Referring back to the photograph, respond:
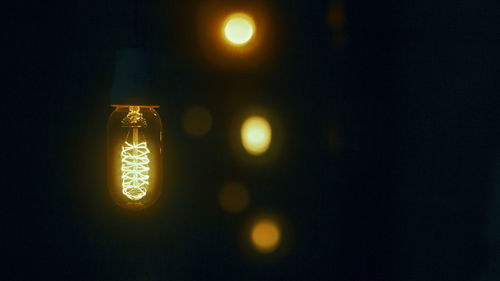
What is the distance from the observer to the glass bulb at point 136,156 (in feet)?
2.69

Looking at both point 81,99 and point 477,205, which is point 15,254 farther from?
point 477,205

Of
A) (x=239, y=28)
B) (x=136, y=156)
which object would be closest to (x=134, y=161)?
(x=136, y=156)

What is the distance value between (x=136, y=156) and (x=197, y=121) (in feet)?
0.65

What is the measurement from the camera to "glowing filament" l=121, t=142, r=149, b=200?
82cm

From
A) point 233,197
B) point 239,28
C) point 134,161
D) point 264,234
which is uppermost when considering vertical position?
point 239,28

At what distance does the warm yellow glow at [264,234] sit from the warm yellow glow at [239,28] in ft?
1.64

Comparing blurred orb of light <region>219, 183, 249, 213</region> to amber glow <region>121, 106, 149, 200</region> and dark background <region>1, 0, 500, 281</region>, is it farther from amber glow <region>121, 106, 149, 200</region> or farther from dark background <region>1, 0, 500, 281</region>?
amber glow <region>121, 106, 149, 200</region>

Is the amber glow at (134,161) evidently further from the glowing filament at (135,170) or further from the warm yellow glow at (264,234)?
the warm yellow glow at (264,234)

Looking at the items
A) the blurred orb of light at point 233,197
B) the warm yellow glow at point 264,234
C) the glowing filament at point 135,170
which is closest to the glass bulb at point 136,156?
the glowing filament at point 135,170

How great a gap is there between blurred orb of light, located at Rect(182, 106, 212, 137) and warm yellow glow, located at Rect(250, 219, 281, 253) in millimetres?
293

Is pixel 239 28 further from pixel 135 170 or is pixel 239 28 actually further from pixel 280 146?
pixel 135 170

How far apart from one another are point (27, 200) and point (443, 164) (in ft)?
3.36

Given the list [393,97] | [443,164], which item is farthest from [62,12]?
[443,164]

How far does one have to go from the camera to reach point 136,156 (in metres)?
0.82
